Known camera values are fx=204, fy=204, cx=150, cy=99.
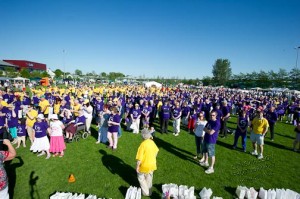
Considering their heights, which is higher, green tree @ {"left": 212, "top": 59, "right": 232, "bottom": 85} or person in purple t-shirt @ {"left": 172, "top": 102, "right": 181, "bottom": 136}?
green tree @ {"left": 212, "top": 59, "right": 232, "bottom": 85}

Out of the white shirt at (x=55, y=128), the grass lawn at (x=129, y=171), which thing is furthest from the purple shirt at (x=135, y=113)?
the white shirt at (x=55, y=128)

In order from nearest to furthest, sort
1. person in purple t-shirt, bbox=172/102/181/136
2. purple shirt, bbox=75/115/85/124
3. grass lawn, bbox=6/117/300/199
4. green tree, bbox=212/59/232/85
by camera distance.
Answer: grass lawn, bbox=6/117/300/199, purple shirt, bbox=75/115/85/124, person in purple t-shirt, bbox=172/102/181/136, green tree, bbox=212/59/232/85

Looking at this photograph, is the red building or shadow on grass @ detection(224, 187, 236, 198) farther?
the red building

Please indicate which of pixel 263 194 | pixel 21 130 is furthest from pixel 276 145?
pixel 21 130

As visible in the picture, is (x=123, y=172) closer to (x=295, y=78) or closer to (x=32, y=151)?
(x=32, y=151)

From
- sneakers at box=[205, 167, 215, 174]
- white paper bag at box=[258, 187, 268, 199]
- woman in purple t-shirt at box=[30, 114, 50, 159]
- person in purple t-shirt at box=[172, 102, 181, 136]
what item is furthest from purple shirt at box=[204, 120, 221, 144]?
woman in purple t-shirt at box=[30, 114, 50, 159]

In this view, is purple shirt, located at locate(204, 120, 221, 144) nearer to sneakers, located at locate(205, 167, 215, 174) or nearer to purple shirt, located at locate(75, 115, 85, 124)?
sneakers, located at locate(205, 167, 215, 174)

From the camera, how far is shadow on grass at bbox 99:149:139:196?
6413 millimetres

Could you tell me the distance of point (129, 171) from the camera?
23.1 ft

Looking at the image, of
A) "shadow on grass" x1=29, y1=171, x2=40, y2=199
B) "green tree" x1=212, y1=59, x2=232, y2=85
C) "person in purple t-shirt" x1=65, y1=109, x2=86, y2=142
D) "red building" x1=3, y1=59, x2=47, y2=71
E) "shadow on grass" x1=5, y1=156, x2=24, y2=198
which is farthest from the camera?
"red building" x1=3, y1=59, x2=47, y2=71

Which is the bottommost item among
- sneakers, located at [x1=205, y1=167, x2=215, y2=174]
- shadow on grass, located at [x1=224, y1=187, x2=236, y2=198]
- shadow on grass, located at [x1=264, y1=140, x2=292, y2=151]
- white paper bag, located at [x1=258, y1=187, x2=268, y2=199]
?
shadow on grass, located at [x1=264, y1=140, x2=292, y2=151]

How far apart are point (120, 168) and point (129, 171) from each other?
1.32 feet

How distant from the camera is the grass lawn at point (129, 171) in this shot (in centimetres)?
591

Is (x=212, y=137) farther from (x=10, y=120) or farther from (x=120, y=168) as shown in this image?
(x=10, y=120)
